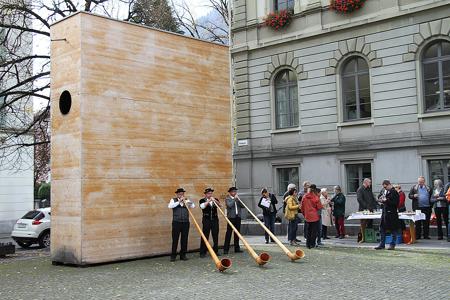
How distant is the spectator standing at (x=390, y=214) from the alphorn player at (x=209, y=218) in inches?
173

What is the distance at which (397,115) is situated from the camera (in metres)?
22.7

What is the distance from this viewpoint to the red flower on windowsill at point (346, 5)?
78.2ft

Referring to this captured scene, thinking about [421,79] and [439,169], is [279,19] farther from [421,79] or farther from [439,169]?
[439,169]

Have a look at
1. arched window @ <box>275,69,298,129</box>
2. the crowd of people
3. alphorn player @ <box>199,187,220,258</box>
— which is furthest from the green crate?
arched window @ <box>275,69,298,129</box>

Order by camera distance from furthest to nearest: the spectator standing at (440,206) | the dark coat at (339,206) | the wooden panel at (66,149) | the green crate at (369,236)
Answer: the dark coat at (339,206), the green crate at (369,236), the spectator standing at (440,206), the wooden panel at (66,149)

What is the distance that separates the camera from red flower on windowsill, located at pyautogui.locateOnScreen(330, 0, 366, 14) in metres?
23.8

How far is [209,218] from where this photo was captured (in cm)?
1505

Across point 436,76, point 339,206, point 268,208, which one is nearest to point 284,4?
point 436,76

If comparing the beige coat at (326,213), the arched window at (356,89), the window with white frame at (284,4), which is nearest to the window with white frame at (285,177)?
the arched window at (356,89)

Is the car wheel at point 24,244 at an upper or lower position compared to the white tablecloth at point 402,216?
lower

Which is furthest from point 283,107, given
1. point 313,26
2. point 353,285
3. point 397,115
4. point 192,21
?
point 353,285

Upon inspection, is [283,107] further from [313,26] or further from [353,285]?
[353,285]

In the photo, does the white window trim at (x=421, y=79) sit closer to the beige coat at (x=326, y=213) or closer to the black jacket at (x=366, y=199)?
the black jacket at (x=366, y=199)

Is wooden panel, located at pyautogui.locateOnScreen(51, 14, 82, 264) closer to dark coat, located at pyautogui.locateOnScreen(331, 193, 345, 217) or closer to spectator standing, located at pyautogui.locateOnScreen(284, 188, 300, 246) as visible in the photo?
spectator standing, located at pyautogui.locateOnScreen(284, 188, 300, 246)
